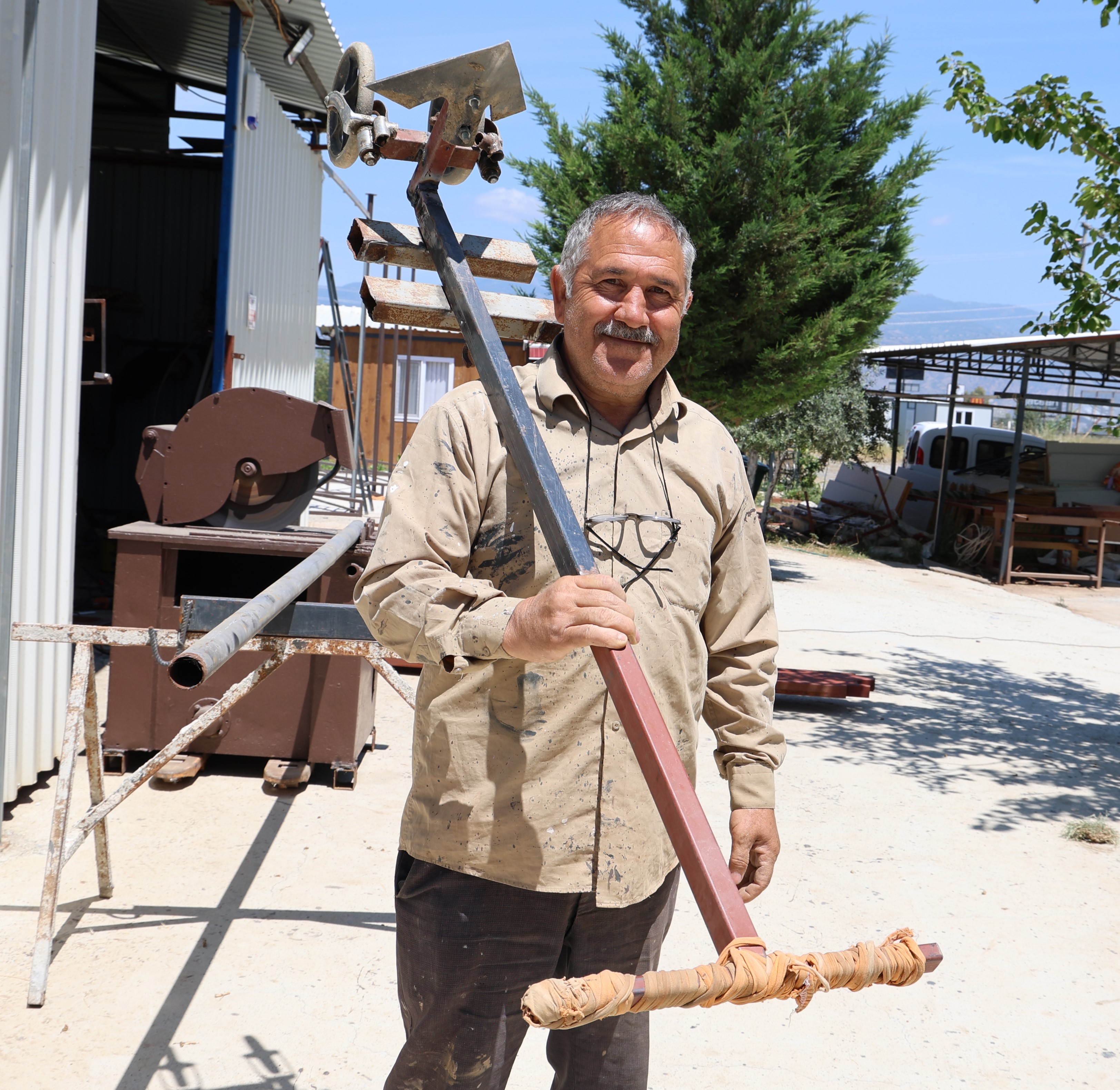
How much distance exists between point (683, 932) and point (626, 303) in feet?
9.14

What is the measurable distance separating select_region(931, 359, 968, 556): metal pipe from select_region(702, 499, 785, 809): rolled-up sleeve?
16975mm

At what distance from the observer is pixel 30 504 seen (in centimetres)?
452

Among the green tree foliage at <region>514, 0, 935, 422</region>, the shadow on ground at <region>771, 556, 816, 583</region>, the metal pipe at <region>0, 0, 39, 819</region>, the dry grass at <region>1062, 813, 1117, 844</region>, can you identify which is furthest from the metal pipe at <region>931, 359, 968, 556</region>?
the metal pipe at <region>0, 0, 39, 819</region>

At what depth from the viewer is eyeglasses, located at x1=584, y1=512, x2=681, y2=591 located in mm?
1943

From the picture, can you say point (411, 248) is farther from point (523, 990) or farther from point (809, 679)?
point (809, 679)

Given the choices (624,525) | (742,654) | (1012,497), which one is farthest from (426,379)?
(624,525)

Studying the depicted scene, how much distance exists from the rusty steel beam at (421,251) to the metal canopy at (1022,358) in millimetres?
14731

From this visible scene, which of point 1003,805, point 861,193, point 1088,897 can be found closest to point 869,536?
point 861,193

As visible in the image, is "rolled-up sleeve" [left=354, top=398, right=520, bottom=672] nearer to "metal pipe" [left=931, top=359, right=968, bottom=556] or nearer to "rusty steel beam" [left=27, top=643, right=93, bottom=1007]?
"rusty steel beam" [left=27, top=643, right=93, bottom=1007]

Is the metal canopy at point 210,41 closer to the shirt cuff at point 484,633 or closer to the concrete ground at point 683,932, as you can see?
the concrete ground at point 683,932

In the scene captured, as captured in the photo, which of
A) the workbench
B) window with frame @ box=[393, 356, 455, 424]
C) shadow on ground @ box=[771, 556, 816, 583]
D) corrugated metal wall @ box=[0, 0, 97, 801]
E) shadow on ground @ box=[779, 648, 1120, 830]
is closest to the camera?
corrugated metal wall @ box=[0, 0, 97, 801]

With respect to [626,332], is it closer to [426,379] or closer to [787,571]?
[787,571]

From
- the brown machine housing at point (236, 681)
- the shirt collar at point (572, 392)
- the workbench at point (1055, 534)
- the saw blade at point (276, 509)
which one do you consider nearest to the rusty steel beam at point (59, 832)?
the brown machine housing at point (236, 681)

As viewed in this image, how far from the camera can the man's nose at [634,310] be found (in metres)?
1.91
